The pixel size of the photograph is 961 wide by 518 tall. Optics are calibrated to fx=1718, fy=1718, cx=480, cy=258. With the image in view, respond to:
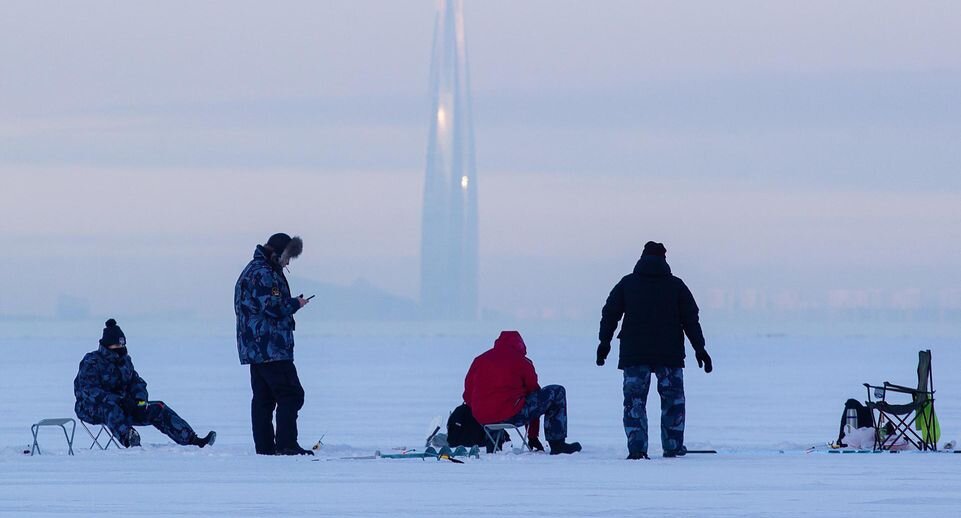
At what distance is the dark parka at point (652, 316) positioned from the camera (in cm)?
1152

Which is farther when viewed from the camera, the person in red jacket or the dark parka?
the person in red jacket

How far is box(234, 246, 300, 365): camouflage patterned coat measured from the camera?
11500 millimetres

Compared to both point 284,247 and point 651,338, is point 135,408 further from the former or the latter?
point 651,338

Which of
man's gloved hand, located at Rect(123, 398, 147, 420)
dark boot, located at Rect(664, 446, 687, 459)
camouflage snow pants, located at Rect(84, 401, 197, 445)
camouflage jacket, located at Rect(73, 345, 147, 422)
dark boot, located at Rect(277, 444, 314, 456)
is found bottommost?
dark boot, located at Rect(664, 446, 687, 459)

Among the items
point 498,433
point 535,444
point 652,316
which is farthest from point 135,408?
point 652,316

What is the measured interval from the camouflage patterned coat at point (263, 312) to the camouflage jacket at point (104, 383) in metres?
1.05

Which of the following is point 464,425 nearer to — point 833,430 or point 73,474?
point 73,474

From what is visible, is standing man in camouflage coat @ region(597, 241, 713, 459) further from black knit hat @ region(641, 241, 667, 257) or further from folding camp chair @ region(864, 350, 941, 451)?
folding camp chair @ region(864, 350, 941, 451)

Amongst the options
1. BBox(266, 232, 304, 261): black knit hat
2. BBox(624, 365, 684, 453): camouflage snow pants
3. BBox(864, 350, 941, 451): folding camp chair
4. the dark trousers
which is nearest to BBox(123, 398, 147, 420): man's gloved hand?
the dark trousers

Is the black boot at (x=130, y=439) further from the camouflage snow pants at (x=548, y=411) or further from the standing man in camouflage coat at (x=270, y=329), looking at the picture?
the camouflage snow pants at (x=548, y=411)

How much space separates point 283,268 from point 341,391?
18412 millimetres

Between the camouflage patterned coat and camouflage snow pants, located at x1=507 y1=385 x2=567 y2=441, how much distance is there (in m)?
1.65

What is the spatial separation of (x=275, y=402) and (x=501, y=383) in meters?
1.56

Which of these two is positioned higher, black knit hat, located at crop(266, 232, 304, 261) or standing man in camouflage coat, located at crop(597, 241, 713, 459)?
black knit hat, located at crop(266, 232, 304, 261)
